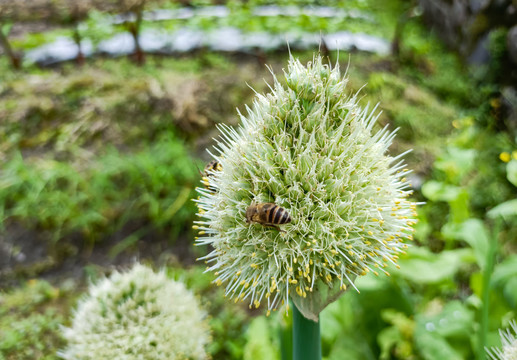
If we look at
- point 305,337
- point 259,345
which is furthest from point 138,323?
point 305,337

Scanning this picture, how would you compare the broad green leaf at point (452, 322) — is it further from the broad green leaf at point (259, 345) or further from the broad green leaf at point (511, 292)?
the broad green leaf at point (259, 345)

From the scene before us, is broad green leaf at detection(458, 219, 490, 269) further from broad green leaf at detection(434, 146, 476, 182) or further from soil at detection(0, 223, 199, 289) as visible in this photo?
soil at detection(0, 223, 199, 289)

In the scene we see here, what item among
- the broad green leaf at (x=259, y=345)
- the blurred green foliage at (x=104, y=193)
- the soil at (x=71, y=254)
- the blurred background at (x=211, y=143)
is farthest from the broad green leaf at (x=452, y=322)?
the blurred green foliage at (x=104, y=193)

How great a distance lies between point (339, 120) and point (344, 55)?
455 cm

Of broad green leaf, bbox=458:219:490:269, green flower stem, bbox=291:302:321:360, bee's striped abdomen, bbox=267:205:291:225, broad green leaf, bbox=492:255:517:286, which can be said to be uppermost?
broad green leaf, bbox=458:219:490:269

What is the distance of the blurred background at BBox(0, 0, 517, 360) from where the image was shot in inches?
80.2

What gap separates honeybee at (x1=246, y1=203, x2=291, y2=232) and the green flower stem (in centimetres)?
28

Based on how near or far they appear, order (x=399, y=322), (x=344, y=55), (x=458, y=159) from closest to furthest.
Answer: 1. (x=399, y=322)
2. (x=458, y=159)
3. (x=344, y=55)

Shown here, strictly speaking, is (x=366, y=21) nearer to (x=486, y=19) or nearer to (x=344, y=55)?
(x=344, y=55)

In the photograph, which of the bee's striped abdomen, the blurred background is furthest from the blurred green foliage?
the bee's striped abdomen

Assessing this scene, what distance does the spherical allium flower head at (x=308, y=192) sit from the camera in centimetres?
114

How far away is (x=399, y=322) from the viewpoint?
1829 mm

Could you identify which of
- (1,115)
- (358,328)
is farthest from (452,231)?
(1,115)

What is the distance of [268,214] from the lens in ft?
3.52
